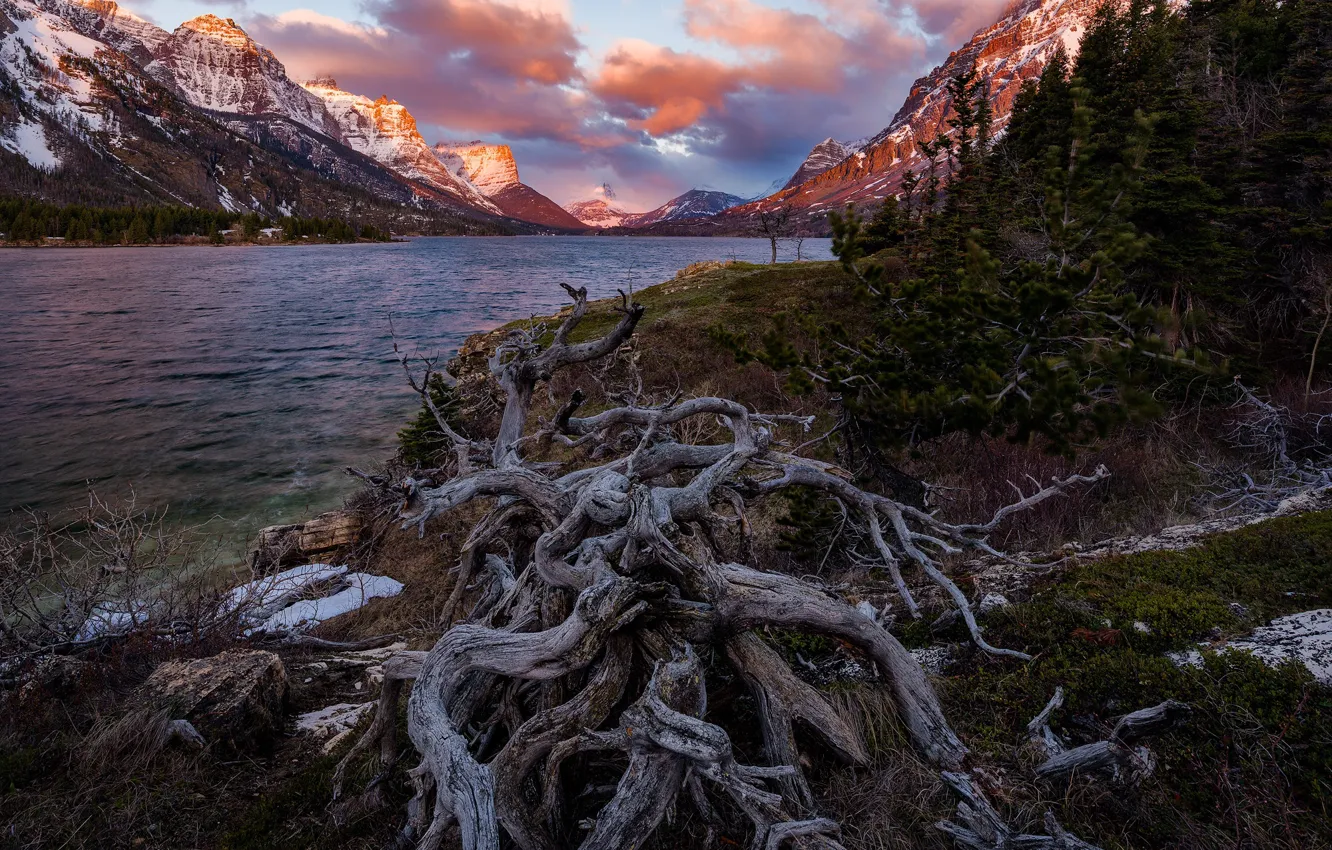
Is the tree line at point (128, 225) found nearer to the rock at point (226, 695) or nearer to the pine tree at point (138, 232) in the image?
the pine tree at point (138, 232)

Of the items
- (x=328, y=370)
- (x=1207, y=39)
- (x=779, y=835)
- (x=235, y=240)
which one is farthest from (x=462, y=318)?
(x=235, y=240)

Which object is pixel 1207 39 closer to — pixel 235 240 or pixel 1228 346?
pixel 1228 346

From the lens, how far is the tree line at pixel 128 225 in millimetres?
97125

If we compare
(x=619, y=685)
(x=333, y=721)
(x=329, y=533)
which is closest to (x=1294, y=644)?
(x=619, y=685)

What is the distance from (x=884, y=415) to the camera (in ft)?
22.6

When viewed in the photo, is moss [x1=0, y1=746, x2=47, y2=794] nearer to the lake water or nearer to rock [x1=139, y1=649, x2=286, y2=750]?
rock [x1=139, y1=649, x2=286, y2=750]

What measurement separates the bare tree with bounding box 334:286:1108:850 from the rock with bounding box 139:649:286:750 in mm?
1595

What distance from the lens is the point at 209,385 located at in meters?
24.5

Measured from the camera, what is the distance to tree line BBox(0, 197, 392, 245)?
97125mm

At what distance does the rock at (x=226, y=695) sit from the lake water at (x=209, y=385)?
5.33 metres

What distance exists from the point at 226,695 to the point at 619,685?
354 centimetres

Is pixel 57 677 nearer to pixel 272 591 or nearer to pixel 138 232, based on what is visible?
pixel 272 591

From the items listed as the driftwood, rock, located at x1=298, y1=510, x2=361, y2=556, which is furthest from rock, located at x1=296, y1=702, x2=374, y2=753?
rock, located at x1=298, y1=510, x2=361, y2=556

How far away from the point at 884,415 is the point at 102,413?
83.0 feet
